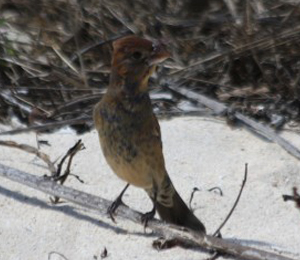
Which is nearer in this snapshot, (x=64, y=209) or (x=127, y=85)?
(x=127, y=85)

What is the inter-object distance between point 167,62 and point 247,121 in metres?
0.94

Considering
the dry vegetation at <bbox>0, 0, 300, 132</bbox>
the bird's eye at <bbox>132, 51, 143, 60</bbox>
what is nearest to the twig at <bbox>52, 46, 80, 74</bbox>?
the dry vegetation at <bbox>0, 0, 300, 132</bbox>

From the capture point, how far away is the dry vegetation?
5.38m

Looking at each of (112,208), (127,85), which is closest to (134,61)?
(127,85)

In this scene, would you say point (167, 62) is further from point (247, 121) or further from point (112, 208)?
point (112, 208)

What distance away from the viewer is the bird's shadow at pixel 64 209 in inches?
164

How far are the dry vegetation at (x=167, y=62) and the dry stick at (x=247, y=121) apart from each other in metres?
0.12

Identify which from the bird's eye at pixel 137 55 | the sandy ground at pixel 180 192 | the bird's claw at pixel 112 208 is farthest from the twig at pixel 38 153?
the bird's eye at pixel 137 55

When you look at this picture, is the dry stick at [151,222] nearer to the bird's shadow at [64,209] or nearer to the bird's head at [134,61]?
the bird's shadow at [64,209]

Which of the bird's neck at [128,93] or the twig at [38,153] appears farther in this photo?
the twig at [38,153]

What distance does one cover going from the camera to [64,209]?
4.29m

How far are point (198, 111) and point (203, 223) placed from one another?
1164mm

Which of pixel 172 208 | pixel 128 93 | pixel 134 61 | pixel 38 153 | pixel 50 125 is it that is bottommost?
pixel 172 208

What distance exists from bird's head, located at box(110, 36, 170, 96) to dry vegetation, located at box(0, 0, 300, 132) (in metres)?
1.37
